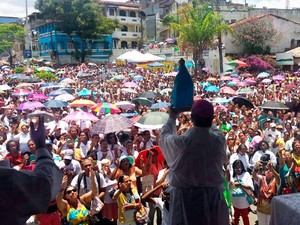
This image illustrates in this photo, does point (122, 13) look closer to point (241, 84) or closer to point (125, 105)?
point (241, 84)

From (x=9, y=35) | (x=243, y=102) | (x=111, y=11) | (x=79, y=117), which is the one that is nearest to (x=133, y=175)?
(x=79, y=117)

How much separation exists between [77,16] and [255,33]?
20.3 m

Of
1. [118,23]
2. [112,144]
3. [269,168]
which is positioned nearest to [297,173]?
[269,168]

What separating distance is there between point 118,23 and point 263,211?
46.4m

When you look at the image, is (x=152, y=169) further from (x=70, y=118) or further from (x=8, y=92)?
(x=8, y=92)

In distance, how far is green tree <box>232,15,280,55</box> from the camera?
3128 centimetres

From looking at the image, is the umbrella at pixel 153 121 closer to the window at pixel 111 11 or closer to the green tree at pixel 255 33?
the green tree at pixel 255 33

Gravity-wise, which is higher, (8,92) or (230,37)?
(230,37)

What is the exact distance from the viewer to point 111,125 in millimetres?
7621

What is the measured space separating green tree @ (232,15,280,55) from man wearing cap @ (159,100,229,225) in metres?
30.2

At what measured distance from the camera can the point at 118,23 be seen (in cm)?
4931

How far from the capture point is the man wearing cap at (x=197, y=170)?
260cm

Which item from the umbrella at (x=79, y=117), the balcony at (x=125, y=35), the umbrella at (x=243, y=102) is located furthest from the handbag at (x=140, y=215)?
the balcony at (x=125, y=35)

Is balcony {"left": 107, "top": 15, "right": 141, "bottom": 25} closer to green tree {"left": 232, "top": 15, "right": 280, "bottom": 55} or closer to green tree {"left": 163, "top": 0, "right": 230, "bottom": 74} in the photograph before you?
green tree {"left": 232, "top": 15, "right": 280, "bottom": 55}
